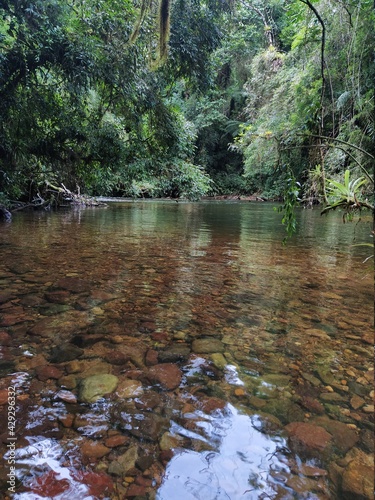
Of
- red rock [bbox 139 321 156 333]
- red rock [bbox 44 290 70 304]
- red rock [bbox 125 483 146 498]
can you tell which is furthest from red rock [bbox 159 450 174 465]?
red rock [bbox 44 290 70 304]

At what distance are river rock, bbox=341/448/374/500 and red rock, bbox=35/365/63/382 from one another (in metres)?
1.19

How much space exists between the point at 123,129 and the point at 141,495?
27.1 ft

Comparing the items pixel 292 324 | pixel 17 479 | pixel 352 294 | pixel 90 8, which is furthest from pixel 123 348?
pixel 90 8

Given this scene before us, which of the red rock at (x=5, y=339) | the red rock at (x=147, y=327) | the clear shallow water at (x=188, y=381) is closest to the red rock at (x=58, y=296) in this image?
the clear shallow water at (x=188, y=381)

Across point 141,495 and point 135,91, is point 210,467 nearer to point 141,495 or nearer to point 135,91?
point 141,495

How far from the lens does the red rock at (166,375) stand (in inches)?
59.1

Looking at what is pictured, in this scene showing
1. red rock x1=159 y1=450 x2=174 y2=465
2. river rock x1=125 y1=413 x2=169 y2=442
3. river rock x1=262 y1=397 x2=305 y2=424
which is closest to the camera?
red rock x1=159 y1=450 x2=174 y2=465

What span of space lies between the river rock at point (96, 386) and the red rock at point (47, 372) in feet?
0.45

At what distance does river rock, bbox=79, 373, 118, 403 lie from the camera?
1.39 meters

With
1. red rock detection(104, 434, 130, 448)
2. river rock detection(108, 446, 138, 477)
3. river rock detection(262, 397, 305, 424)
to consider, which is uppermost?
river rock detection(262, 397, 305, 424)

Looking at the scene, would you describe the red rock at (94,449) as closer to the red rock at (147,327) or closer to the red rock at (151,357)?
the red rock at (151,357)

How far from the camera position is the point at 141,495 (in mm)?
958

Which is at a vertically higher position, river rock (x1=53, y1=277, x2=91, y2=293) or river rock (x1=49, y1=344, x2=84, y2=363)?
river rock (x1=53, y1=277, x2=91, y2=293)

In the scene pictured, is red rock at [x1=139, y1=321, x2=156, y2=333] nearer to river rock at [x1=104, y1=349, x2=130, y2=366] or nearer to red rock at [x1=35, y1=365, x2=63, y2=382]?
river rock at [x1=104, y1=349, x2=130, y2=366]
